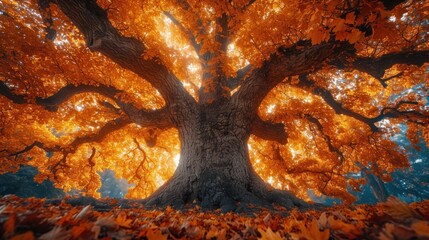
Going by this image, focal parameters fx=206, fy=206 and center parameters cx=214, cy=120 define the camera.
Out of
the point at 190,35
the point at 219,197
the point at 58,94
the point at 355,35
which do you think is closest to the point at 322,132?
the point at 219,197

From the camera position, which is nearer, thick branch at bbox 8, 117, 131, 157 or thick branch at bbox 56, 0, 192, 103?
thick branch at bbox 56, 0, 192, 103

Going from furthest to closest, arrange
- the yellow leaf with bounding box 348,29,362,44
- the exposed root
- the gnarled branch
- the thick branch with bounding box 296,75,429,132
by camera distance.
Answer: the thick branch with bounding box 296,75,429,132, the gnarled branch, the exposed root, the yellow leaf with bounding box 348,29,362,44

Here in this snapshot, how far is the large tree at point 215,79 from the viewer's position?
434 centimetres

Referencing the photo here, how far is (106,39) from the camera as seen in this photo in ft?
15.5

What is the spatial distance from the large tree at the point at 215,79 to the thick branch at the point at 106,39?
25mm

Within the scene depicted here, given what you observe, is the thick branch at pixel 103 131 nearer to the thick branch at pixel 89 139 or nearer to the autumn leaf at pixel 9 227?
the thick branch at pixel 89 139

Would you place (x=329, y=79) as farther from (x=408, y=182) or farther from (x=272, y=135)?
(x=408, y=182)

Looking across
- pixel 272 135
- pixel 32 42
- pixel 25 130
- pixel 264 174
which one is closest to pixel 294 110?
pixel 272 135

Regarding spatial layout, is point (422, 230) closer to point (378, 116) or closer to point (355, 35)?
point (355, 35)

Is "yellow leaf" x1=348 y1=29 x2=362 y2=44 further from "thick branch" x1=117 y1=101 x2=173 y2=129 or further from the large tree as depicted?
"thick branch" x1=117 y1=101 x2=173 y2=129

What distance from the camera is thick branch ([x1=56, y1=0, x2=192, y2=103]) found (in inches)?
183

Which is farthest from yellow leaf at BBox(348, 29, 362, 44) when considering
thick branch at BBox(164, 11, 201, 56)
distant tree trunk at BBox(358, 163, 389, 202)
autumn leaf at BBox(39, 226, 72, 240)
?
distant tree trunk at BBox(358, 163, 389, 202)

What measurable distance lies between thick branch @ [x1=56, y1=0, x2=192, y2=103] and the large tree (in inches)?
1.0

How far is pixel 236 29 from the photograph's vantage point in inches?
237
